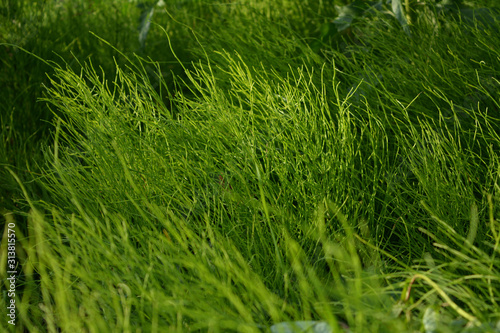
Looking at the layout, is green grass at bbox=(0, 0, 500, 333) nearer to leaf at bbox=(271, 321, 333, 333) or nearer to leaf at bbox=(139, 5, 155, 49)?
leaf at bbox=(271, 321, 333, 333)

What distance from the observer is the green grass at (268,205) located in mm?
1062

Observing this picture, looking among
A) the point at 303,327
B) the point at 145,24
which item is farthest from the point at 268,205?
the point at 145,24

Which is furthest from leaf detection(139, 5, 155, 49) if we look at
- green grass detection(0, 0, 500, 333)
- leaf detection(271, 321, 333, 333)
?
leaf detection(271, 321, 333, 333)

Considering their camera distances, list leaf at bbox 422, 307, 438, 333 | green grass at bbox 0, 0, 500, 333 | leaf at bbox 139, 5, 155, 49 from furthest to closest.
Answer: leaf at bbox 139, 5, 155, 49, green grass at bbox 0, 0, 500, 333, leaf at bbox 422, 307, 438, 333

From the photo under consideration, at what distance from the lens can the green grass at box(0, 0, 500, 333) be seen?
Result: 41.8 inches

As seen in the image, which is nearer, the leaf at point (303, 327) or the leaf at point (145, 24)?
the leaf at point (303, 327)

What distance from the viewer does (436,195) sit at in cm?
134

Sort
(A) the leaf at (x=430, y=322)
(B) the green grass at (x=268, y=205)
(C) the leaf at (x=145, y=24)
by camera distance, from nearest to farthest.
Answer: (A) the leaf at (x=430, y=322) < (B) the green grass at (x=268, y=205) < (C) the leaf at (x=145, y=24)

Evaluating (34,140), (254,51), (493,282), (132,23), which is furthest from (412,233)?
(132,23)

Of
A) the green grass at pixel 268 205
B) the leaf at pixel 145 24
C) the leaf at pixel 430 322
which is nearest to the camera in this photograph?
the leaf at pixel 430 322

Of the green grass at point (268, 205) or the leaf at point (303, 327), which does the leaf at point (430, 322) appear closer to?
the green grass at point (268, 205)

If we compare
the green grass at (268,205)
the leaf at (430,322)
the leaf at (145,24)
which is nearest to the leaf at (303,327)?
the green grass at (268,205)

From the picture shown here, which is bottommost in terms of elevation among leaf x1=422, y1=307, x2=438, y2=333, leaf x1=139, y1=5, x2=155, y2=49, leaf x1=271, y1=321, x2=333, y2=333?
leaf x1=271, y1=321, x2=333, y2=333

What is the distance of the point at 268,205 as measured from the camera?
4.55 feet
